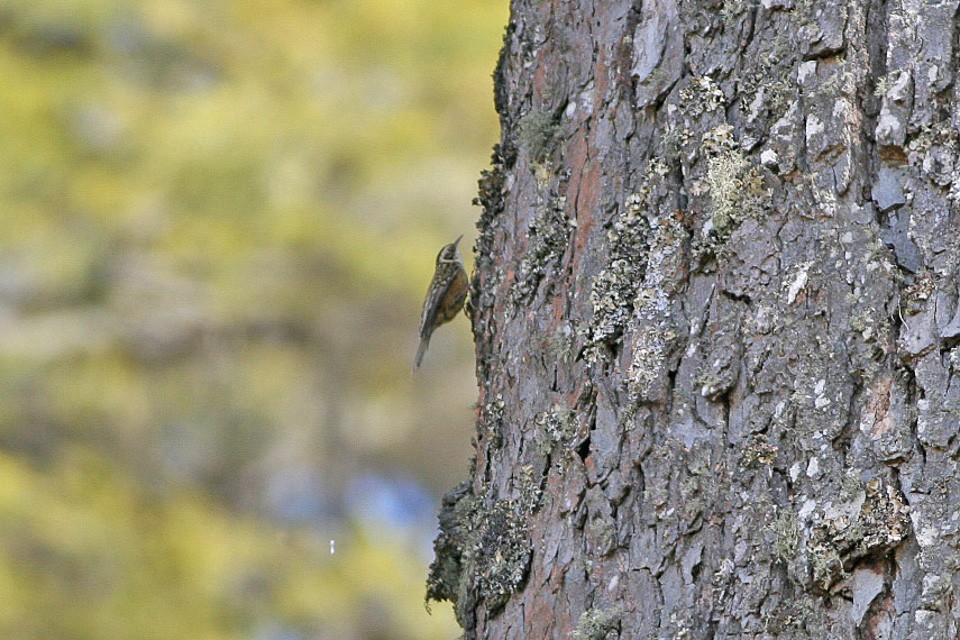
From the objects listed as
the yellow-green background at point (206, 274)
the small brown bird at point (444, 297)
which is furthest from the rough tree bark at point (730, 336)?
the yellow-green background at point (206, 274)

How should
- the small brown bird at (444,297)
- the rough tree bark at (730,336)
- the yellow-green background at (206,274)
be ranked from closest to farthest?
the rough tree bark at (730,336) < the small brown bird at (444,297) < the yellow-green background at (206,274)

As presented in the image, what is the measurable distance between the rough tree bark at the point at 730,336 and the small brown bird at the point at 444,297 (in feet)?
5.30

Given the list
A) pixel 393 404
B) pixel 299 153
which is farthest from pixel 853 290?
pixel 393 404

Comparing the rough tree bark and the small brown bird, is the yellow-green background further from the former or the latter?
the rough tree bark

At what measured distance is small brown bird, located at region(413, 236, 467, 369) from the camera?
3.04m

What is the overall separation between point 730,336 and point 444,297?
1.95 m

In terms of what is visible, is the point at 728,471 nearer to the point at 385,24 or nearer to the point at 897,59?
the point at 897,59

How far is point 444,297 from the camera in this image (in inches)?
121

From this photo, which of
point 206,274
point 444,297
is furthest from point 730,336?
point 206,274

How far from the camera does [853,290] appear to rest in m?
1.08

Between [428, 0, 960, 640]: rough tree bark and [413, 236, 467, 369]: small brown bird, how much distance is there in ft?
5.30

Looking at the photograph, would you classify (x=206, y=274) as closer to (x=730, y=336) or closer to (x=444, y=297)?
(x=444, y=297)

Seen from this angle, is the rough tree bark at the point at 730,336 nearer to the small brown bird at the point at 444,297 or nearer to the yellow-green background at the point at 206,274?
the small brown bird at the point at 444,297

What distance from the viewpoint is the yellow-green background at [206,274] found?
5355 millimetres
